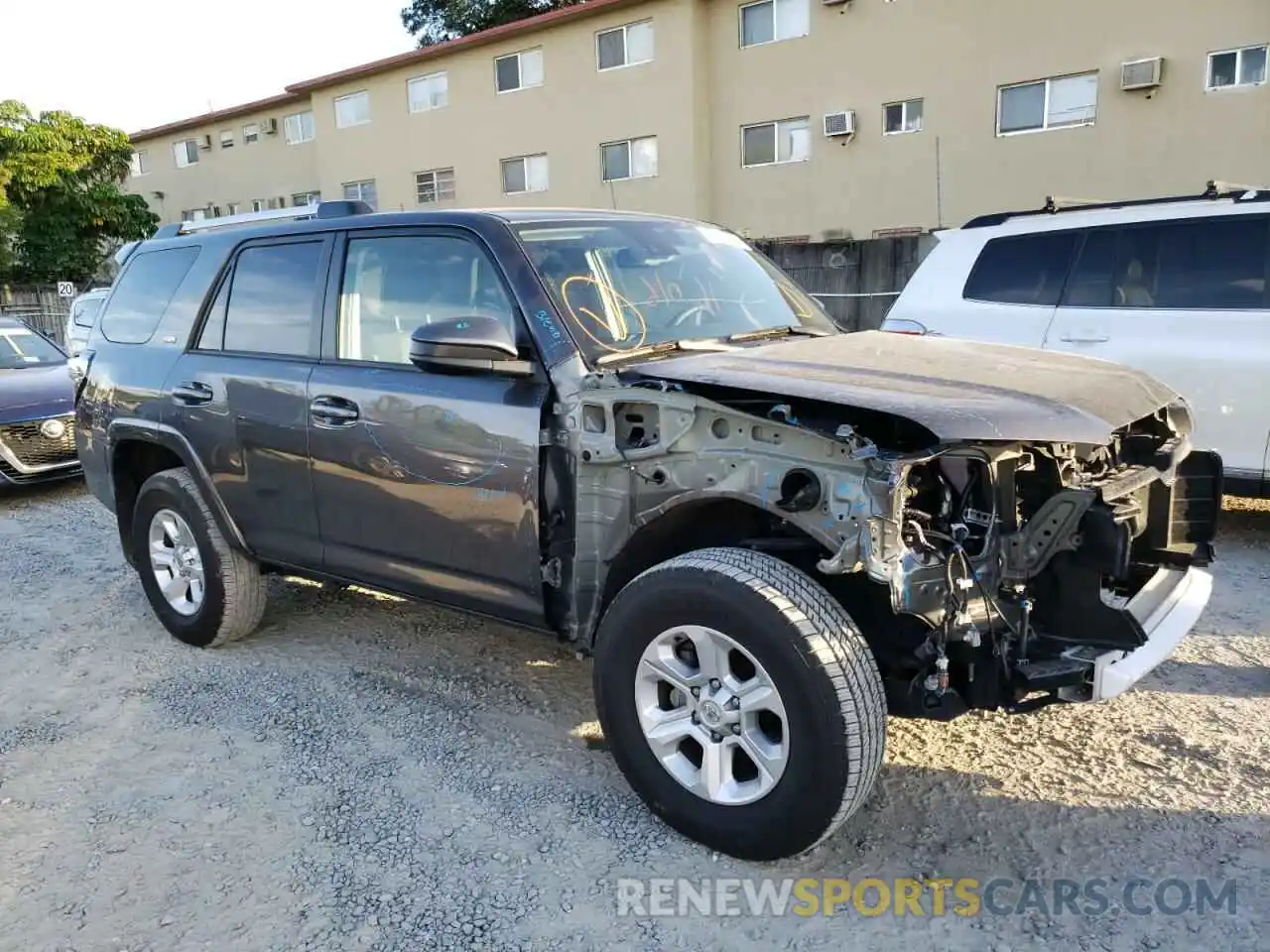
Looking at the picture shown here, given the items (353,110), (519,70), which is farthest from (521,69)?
(353,110)

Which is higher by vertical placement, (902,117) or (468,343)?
(902,117)

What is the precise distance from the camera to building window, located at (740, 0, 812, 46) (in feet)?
59.5

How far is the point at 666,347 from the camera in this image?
3.36 metres

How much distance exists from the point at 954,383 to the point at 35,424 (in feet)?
26.9

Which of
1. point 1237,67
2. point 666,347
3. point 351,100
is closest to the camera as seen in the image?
point 666,347

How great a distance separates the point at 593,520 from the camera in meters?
3.11

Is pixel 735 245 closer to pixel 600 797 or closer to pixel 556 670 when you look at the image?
pixel 556 670

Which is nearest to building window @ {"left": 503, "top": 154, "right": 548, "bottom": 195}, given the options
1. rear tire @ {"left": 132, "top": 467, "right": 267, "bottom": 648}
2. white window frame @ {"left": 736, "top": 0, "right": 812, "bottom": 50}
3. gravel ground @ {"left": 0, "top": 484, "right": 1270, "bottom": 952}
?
white window frame @ {"left": 736, "top": 0, "right": 812, "bottom": 50}

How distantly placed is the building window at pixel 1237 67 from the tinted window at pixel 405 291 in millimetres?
15107

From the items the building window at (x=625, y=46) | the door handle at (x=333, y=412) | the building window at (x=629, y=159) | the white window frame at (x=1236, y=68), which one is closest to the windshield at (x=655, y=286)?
the door handle at (x=333, y=412)

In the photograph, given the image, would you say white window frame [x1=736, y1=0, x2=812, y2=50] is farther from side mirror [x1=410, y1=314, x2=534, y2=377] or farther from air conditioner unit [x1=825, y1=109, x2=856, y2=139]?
side mirror [x1=410, y1=314, x2=534, y2=377]

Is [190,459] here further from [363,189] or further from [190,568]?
[363,189]

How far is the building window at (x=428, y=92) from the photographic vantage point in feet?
78.0

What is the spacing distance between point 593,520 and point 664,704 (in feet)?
2.05
